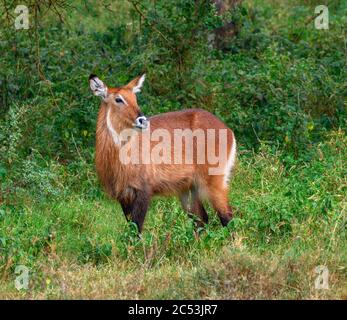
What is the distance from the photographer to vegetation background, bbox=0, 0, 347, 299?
22.3ft

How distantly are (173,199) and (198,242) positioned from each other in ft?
5.56

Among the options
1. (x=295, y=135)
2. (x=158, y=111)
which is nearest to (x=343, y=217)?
(x=295, y=135)

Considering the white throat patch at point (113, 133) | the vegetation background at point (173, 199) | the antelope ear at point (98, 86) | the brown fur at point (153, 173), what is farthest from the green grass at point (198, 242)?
the antelope ear at point (98, 86)

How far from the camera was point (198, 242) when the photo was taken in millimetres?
7535

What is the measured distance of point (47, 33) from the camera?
11.7 metres

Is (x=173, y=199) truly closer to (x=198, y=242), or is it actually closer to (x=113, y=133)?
(x=113, y=133)

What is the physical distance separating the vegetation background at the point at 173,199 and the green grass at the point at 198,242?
13mm

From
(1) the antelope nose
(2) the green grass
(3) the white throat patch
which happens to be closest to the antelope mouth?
(1) the antelope nose

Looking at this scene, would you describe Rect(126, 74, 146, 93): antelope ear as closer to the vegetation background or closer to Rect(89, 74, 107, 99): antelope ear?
Rect(89, 74, 107, 99): antelope ear

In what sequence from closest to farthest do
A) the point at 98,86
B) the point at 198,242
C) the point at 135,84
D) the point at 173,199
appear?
the point at 198,242, the point at 98,86, the point at 135,84, the point at 173,199

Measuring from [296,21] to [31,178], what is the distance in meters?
6.17

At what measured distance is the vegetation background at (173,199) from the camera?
6.80 m

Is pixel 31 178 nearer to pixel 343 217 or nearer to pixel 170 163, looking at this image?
pixel 170 163

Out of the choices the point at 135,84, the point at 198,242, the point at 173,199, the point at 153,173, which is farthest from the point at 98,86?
the point at 198,242
